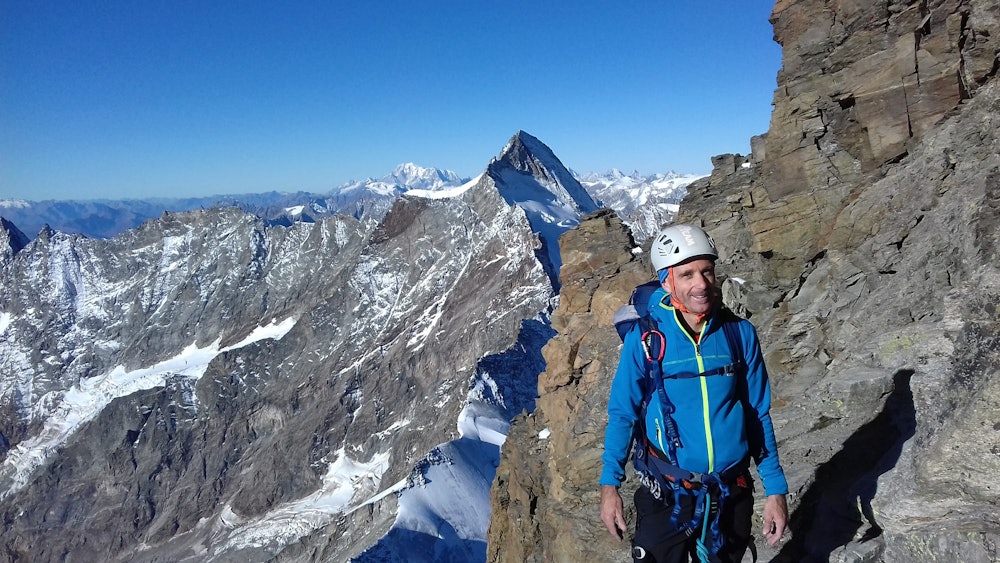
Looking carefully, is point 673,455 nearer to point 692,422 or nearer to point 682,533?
point 692,422

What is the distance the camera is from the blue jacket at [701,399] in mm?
5000

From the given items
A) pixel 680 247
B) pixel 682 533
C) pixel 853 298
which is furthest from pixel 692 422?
pixel 853 298

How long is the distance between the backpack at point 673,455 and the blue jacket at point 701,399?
52 millimetres

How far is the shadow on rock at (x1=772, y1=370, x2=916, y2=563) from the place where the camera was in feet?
20.5

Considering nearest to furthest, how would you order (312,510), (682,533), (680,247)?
1. (680,247)
2. (682,533)
3. (312,510)

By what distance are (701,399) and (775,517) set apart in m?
1.35

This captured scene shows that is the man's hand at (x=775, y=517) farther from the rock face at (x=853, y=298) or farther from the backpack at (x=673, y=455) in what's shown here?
the rock face at (x=853, y=298)

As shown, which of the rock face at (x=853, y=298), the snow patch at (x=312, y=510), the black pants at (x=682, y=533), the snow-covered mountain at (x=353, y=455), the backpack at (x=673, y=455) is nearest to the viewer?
the backpack at (x=673, y=455)

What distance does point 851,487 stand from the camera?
22.6 feet

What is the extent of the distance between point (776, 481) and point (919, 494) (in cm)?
127

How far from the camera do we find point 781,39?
17.0 meters

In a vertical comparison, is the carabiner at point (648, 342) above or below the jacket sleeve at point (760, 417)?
above

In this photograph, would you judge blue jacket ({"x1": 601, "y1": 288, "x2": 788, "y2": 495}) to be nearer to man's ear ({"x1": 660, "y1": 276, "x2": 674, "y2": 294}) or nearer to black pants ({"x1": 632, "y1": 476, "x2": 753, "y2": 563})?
man's ear ({"x1": 660, "y1": 276, "x2": 674, "y2": 294})

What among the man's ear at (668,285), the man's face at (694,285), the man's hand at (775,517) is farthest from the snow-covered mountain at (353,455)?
the man's face at (694,285)
